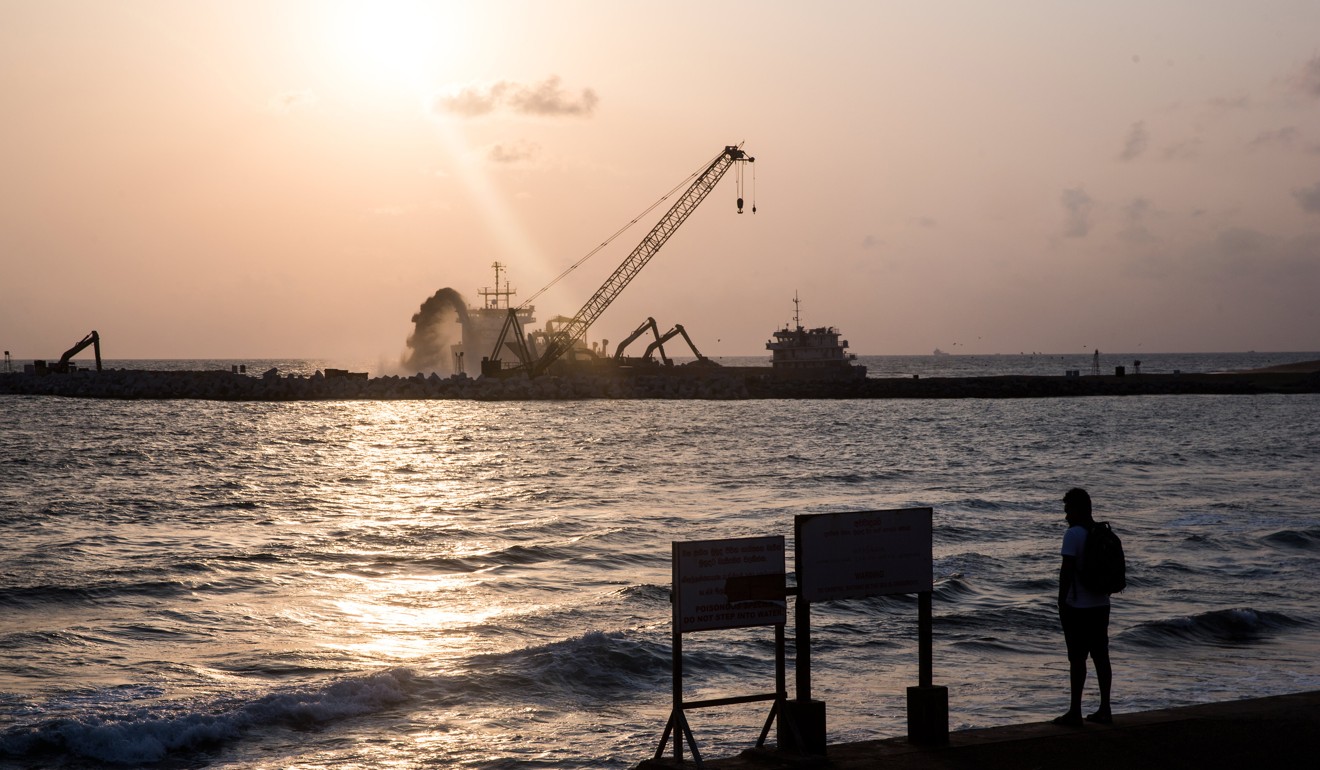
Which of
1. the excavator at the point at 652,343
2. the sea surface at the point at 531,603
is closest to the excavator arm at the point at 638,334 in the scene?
the excavator at the point at 652,343

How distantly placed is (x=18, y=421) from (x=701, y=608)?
6735 centimetres

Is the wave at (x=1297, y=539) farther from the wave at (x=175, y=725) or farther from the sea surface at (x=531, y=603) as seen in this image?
the wave at (x=175, y=725)

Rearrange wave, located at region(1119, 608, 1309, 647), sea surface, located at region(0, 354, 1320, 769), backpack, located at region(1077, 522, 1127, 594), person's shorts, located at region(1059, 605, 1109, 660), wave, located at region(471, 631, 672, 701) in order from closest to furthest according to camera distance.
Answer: backpack, located at region(1077, 522, 1127, 594) < person's shorts, located at region(1059, 605, 1109, 660) < sea surface, located at region(0, 354, 1320, 769) < wave, located at region(471, 631, 672, 701) < wave, located at region(1119, 608, 1309, 647)

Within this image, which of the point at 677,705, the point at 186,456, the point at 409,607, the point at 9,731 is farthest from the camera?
the point at 186,456

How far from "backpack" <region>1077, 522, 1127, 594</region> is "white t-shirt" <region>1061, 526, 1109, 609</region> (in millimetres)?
35

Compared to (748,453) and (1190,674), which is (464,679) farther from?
(748,453)

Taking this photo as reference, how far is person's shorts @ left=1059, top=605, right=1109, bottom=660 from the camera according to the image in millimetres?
8492

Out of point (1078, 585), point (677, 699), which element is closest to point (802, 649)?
point (677, 699)

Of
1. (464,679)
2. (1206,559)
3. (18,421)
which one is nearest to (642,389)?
(18,421)

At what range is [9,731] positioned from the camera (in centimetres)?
1034

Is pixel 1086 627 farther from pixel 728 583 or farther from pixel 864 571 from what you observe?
pixel 728 583

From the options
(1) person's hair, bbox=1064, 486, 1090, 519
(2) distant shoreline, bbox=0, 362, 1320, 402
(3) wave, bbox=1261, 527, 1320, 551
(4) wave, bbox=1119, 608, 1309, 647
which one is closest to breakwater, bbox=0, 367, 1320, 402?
(2) distant shoreline, bbox=0, 362, 1320, 402

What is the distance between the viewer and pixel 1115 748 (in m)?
7.87

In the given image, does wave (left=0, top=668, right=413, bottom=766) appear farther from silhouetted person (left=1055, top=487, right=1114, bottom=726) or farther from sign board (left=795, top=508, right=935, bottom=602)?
silhouetted person (left=1055, top=487, right=1114, bottom=726)
